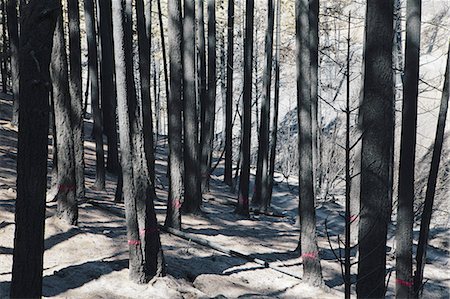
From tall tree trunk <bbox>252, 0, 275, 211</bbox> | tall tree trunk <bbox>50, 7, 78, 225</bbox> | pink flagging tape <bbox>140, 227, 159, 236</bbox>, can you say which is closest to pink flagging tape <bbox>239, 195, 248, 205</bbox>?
tall tree trunk <bbox>252, 0, 275, 211</bbox>

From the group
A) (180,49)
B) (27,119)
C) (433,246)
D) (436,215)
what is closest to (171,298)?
(27,119)

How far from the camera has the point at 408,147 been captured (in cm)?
935

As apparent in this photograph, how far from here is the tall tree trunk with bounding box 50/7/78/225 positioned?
962 cm

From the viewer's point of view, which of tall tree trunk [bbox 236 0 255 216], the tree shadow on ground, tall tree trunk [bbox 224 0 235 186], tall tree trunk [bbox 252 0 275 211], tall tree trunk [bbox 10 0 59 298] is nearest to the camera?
tall tree trunk [bbox 10 0 59 298]

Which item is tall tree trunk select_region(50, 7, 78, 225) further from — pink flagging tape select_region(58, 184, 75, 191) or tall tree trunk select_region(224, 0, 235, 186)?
tall tree trunk select_region(224, 0, 235, 186)

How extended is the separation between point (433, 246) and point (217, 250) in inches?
321

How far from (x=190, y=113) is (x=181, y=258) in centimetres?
412

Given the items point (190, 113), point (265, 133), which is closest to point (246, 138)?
point (265, 133)

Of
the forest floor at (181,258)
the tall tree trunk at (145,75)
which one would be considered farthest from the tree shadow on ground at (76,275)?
the tall tree trunk at (145,75)

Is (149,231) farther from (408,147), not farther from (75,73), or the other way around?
(408,147)

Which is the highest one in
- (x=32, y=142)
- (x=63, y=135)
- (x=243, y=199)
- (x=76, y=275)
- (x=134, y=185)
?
(x=32, y=142)

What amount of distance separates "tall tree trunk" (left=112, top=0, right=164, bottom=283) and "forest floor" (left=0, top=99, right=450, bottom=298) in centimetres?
29

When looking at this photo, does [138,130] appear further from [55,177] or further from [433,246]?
[433,246]

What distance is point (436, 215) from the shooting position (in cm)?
2220
